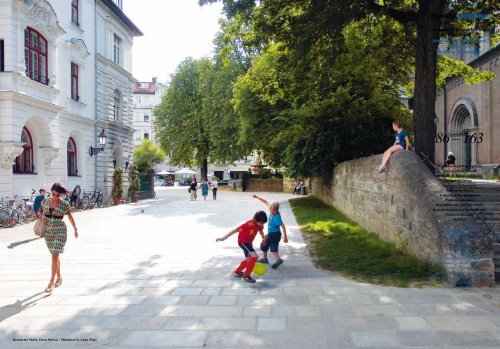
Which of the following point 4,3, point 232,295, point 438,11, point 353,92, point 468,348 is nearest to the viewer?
point 468,348

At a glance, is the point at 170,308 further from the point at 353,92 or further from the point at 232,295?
the point at 353,92

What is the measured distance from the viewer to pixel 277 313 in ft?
17.6

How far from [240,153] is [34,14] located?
25.8m

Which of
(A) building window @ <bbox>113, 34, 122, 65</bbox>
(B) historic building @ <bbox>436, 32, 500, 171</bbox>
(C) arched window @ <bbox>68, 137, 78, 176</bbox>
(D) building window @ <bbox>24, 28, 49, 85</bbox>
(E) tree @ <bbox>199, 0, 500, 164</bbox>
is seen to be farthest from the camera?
(A) building window @ <bbox>113, 34, 122, 65</bbox>

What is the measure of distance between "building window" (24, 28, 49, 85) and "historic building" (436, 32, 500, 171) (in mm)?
18727

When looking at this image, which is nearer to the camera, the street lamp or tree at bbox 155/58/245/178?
the street lamp

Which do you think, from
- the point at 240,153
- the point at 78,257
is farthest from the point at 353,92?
the point at 240,153

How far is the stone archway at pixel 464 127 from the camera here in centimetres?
2498

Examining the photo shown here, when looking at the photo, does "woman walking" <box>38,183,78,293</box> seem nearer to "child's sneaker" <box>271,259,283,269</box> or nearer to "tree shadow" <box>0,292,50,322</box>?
"tree shadow" <box>0,292,50,322</box>

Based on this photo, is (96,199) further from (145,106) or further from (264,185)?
(145,106)

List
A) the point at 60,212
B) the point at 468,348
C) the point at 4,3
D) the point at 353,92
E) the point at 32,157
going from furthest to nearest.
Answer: the point at 32,157
the point at 353,92
the point at 4,3
the point at 60,212
the point at 468,348

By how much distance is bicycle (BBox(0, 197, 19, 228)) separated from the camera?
14562 millimetres

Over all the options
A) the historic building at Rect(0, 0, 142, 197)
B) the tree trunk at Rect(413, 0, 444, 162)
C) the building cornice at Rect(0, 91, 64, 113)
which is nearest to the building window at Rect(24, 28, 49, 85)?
the historic building at Rect(0, 0, 142, 197)

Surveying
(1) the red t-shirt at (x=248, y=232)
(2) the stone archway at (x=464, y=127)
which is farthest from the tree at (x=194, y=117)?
(1) the red t-shirt at (x=248, y=232)
